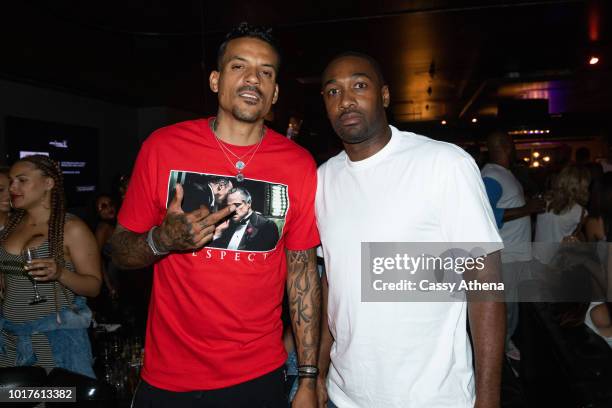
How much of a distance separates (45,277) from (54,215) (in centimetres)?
43

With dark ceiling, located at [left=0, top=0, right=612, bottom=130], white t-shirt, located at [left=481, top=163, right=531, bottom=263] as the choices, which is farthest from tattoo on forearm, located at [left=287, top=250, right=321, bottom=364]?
dark ceiling, located at [left=0, top=0, right=612, bottom=130]

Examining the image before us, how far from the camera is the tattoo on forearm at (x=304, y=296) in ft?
6.52

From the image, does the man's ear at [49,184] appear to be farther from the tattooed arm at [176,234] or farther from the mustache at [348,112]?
the mustache at [348,112]

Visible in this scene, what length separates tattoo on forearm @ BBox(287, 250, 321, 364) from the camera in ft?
6.52

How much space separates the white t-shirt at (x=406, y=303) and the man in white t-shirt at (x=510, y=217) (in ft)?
9.81

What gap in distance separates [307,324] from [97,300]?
11.2ft

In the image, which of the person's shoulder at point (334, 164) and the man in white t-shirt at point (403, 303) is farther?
the person's shoulder at point (334, 164)

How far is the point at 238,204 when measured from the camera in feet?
6.02

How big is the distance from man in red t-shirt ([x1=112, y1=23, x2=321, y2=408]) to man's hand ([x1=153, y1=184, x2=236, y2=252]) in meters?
0.03

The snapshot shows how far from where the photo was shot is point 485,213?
1.54 metres

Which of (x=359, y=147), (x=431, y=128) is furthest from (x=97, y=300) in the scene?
(x=431, y=128)

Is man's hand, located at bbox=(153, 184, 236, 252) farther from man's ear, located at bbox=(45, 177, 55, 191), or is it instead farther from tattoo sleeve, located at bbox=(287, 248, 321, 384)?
man's ear, located at bbox=(45, 177, 55, 191)

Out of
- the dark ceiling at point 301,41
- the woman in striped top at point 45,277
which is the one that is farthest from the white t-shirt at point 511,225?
the woman in striped top at point 45,277

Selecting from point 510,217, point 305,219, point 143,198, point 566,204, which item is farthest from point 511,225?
point 143,198
